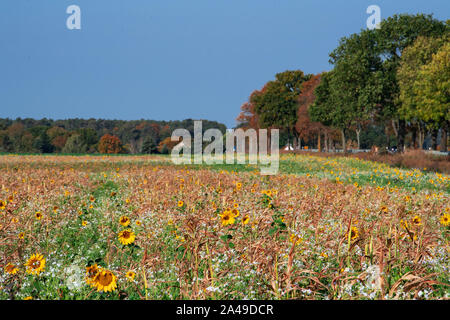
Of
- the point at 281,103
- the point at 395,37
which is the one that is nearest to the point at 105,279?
the point at 395,37

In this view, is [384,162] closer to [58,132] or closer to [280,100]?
[280,100]

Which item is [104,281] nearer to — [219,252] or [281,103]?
[219,252]

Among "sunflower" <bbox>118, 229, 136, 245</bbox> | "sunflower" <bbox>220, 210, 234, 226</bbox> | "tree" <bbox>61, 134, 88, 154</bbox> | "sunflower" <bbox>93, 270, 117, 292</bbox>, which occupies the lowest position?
"sunflower" <bbox>93, 270, 117, 292</bbox>

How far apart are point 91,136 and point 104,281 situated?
91822 millimetres

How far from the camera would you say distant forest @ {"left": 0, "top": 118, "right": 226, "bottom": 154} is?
71.7 metres

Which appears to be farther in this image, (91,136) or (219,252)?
(91,136)

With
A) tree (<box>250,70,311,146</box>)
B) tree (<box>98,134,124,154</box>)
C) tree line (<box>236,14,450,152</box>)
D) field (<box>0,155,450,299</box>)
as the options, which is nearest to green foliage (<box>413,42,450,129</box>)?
tree line (<box>236,14,450,152</box>)

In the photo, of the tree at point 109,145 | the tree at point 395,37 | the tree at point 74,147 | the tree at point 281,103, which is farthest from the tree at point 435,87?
the tree at point 109,145

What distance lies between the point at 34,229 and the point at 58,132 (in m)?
94.0

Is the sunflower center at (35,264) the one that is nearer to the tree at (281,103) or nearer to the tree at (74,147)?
the tree at (281,103)

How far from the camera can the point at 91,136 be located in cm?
8869

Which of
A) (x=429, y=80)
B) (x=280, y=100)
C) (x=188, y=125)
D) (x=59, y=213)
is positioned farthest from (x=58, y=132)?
(x=59, y=213)

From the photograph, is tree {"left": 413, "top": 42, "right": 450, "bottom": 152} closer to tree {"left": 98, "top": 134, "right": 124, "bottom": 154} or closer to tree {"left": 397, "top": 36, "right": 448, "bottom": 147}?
tree {"left": 397, "top": 36, "right": 448, "bottom": 147}

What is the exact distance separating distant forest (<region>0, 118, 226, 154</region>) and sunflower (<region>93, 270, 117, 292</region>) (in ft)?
197
